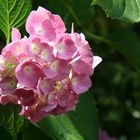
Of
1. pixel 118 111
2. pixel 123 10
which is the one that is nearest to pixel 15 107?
pixel 123 10

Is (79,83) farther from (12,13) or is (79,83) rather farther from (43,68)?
(12,13)

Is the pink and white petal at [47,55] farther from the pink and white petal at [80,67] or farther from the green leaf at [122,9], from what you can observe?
the green leaf at [122,9]

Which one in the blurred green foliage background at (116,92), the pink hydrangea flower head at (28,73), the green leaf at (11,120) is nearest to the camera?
the pink hydrangea flower head at (28,73)

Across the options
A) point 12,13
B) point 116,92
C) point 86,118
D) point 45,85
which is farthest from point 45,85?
point 116,92

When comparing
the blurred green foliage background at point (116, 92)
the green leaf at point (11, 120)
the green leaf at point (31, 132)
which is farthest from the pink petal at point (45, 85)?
the blurred green foliage background at point (116, 92)

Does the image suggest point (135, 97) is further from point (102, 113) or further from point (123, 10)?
point (123, 10)

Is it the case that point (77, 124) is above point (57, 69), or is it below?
below
